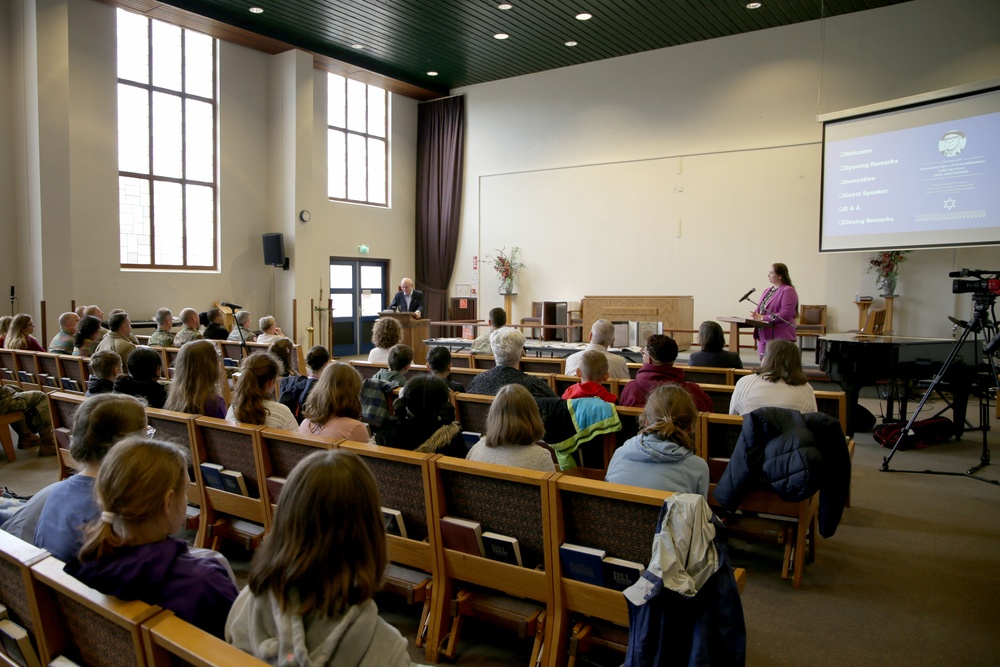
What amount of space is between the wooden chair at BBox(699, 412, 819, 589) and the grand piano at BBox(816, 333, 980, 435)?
9.10 ft

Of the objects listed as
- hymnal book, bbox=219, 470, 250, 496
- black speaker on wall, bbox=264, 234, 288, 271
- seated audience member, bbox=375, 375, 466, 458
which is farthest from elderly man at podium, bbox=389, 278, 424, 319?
seated audience member, bbox=375, 375, 466, 458

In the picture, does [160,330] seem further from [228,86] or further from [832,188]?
[832,188]

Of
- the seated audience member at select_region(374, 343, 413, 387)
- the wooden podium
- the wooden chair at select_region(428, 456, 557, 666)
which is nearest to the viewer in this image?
the wooden chair at select_region(428, 456, 557, 666)

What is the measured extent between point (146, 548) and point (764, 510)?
8.03 feet

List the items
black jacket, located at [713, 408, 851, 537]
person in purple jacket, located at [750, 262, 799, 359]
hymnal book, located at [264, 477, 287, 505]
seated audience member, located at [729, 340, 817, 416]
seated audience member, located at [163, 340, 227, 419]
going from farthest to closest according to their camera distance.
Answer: person in purple jacket, located at [750, 262, 799, 359]
seated audience member, located at [729, 340, 817, 416]
seated audience member, located at [163, 340, 227, 419]
black jacket, located at [713, 408, 851, 537]
hymnal book, located at [264, 477, 287, 505]

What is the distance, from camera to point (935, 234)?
26.2 ft

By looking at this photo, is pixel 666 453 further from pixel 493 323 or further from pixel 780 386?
pixel 493 323

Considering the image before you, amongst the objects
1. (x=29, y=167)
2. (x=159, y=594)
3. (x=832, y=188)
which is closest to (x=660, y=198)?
(x=832, y=188)

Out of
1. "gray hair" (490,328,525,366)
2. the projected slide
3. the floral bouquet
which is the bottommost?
"gray hair" (490,328,525,366)

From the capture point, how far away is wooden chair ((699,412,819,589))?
113 inches

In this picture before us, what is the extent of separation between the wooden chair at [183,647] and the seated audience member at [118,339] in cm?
481

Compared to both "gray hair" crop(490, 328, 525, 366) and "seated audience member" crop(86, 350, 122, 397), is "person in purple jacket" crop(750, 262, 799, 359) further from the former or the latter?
"seated audience member" crop(86, 350, 122, 397)

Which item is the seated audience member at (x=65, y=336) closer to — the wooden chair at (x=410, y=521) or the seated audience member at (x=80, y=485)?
the seated audience member at (x=80, y=485)

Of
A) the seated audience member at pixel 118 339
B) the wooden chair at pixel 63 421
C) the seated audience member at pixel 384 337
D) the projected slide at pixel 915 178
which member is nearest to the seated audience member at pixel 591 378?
the seated audience member at pixel 384 337
